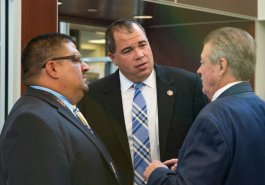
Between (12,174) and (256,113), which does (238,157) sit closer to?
(256,113)

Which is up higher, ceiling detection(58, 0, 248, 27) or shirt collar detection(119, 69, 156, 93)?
ceiling detection(58, 0, 248, 27)

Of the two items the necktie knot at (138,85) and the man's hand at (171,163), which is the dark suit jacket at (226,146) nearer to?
the man's hand at (171,163)

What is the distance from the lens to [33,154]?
1359 mm

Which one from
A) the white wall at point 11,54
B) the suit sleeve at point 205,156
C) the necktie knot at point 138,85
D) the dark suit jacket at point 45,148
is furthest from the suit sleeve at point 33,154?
the necktie knot at point 138,85

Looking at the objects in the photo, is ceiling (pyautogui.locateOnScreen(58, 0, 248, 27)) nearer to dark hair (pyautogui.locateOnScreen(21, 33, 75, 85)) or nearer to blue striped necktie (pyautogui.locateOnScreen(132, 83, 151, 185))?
blue striped necktie (pyautogui.locateOnScreen(132, 83, 151, 185))

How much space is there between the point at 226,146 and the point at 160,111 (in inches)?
26.6

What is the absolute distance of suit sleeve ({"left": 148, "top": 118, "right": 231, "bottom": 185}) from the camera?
1.44 m

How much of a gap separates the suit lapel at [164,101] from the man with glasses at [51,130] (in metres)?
0.47

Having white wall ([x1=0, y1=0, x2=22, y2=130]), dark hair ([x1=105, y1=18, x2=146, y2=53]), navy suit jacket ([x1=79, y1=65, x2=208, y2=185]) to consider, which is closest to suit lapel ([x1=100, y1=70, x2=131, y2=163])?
navy suit jacket ([x1=79, y1=65, x2=208, y2=185])

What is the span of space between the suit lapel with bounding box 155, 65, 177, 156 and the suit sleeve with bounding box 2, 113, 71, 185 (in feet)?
2.38

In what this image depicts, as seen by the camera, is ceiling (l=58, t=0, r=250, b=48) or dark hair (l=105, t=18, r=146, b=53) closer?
dark hair (l=105, t=18, r=146, b=53)

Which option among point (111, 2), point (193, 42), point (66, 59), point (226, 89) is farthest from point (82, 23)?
point (226, 89)

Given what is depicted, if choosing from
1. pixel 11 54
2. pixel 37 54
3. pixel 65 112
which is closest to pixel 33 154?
pixel 65 112

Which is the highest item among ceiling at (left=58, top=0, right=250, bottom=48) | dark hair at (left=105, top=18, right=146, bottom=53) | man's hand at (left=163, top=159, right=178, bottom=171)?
ceiling at (left=58, top=0, right=250, bottom=48)
